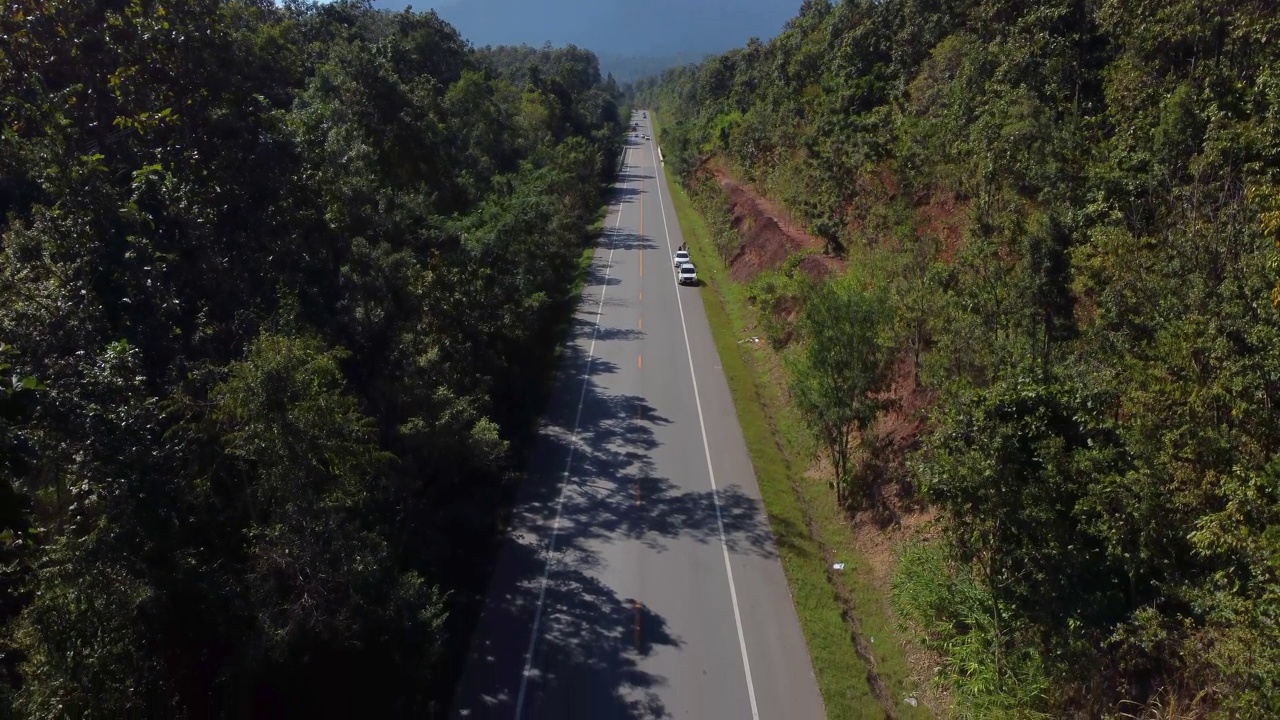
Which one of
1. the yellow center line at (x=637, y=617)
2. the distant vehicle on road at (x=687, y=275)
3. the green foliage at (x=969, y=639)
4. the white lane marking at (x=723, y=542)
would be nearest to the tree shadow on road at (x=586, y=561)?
the yellow center line at (x=637, y=617)

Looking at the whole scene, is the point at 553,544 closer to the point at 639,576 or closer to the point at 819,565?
the point at 639,576

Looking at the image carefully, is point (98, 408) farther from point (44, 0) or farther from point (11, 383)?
point (44, 0)

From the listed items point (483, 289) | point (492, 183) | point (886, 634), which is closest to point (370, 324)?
point (483, 289)

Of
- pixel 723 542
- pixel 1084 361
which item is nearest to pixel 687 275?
pixel 723 542

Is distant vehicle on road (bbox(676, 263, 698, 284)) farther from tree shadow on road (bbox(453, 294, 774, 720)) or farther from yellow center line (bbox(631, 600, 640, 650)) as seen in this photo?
yellow center line (bbox(631, 600, 640, 650))

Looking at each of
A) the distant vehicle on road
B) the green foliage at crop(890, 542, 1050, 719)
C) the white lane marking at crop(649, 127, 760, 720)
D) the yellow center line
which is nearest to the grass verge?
the white lane marking at crop(649, 127, 760, 720)
